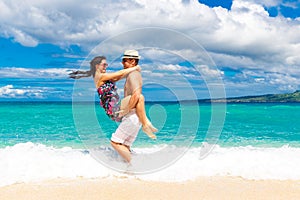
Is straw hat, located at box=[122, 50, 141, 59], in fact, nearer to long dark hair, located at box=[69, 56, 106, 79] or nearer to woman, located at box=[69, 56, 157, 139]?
woman, located at box=[69, 56, 157, 139]

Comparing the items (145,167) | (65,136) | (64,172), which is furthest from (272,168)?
(65,136)

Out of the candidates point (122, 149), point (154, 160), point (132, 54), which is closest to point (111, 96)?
point (132, 54)

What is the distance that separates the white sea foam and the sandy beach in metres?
0.40

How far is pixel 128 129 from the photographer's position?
6949mm

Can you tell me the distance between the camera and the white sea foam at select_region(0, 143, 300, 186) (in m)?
7.07

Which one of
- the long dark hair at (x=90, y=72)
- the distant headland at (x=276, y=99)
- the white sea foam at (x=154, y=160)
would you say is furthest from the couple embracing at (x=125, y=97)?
the distant headland at (x=276, y=99)

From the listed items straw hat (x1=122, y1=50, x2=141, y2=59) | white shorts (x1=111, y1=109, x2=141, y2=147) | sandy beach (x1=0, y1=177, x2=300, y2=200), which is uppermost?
straw hat (x1=122, y1=50, x2=141, y2=59)

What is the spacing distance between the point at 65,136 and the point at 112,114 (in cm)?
756

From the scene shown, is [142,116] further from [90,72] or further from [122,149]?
[90,72]

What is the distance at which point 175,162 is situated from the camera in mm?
8148

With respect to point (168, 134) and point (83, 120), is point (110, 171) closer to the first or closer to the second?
point (168, 134)

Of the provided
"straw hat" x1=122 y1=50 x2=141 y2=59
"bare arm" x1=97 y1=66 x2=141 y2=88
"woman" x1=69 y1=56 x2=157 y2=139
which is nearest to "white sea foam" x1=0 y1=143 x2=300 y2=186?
"woman" x1=69 y1=56 x2=157 y2=139

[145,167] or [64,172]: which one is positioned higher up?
[145,167]

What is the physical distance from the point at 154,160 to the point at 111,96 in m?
2.20
